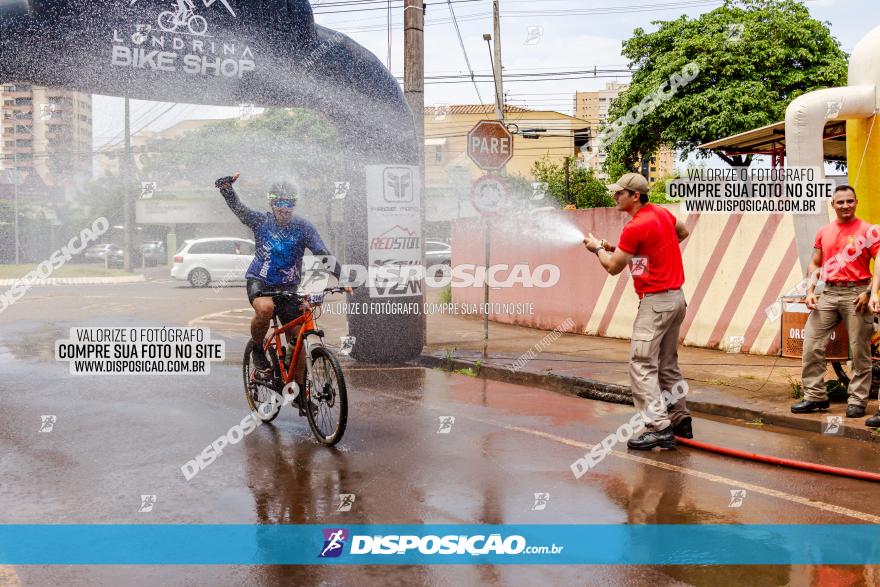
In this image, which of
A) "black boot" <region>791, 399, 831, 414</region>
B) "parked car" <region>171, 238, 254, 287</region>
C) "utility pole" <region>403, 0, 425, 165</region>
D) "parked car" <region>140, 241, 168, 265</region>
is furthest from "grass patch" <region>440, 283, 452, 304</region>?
"parked car" <region>140, 241, 168, 265</region>

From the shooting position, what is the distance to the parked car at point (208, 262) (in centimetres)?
2998

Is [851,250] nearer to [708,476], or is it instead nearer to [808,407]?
[808,407]

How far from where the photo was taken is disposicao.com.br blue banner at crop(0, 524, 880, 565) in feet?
14.9

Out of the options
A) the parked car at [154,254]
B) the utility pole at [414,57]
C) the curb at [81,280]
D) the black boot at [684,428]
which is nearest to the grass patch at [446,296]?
the utility pole at [414,57]

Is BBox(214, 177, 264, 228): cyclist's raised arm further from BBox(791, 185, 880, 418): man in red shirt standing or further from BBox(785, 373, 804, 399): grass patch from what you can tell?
BBox(785, 373, 804, 399): grass patch

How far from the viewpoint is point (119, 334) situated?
563 inches

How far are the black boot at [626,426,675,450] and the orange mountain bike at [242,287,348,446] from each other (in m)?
2.32

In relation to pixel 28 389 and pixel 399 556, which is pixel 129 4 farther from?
pixel 399 556

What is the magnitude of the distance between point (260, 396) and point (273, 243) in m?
1.55

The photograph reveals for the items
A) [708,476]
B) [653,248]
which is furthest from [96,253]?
[708,476]

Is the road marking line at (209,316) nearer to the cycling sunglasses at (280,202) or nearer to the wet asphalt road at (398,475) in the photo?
the wet asphalt road at (398,475)

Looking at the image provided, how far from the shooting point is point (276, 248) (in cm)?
750

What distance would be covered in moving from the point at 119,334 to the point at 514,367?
7.07 meters

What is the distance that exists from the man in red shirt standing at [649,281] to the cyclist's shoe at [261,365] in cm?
302
